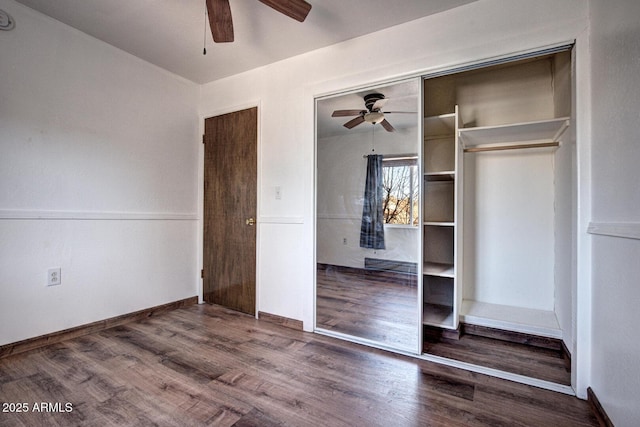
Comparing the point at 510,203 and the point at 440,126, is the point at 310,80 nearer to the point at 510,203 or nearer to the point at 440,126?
the point at 440,126

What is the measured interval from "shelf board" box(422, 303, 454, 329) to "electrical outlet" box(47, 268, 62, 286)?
282 centimetres

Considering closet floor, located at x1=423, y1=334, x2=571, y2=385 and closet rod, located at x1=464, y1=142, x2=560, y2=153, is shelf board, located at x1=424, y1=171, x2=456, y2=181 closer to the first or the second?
closet rod, located at x1=464, y1=142, x2=560, y2=153

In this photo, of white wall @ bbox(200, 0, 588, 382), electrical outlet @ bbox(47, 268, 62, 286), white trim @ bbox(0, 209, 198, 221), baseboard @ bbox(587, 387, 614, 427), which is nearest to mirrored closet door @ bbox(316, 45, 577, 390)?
white wall @ bbox(200, 0, 588, 382)

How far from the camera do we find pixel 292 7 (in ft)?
5.82

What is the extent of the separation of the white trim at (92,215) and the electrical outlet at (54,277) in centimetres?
40

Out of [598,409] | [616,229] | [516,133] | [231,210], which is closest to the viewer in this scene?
[616,229]

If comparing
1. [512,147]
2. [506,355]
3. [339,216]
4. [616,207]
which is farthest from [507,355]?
[512,147]

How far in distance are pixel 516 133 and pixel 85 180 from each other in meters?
3.50

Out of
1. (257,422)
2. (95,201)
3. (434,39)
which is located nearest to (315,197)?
(434,39)

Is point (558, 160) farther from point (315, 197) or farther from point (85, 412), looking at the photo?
point (85, 412)

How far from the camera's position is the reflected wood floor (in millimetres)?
2244

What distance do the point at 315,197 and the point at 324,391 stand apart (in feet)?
4.81

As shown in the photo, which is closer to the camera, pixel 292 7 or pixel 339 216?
pixel 292 7

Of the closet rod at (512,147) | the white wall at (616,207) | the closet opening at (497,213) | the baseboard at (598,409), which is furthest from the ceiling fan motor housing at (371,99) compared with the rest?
the baseboard at (598,409)
